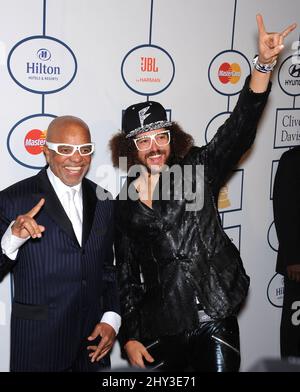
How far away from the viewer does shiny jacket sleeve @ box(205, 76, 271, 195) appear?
1871 millimetres

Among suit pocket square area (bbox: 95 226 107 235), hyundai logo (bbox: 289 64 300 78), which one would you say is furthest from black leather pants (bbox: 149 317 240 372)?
hyundai logo (bbox: 289 64 300 78)

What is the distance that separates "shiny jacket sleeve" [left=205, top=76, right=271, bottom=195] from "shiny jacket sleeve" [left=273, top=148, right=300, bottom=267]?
1.07 meters

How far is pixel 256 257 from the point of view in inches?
134

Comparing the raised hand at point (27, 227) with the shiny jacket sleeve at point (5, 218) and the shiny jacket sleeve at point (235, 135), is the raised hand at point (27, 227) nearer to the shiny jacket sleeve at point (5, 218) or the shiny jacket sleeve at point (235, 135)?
the shiny jacket sleeve at point (5, 218)

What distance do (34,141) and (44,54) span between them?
1.33 feet

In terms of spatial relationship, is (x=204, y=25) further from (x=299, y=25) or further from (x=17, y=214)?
(x=17, y=214)

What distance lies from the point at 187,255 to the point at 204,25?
148 centimetres

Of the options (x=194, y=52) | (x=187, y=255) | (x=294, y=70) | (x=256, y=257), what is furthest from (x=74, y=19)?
(x=256, y=257)

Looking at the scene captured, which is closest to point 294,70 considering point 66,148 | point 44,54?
point 44,54

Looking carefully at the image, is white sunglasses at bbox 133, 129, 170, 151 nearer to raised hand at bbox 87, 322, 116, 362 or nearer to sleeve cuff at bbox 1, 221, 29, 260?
sleeve cuff at bbox 1, 221, 29, 260

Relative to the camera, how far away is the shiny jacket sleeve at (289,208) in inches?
120

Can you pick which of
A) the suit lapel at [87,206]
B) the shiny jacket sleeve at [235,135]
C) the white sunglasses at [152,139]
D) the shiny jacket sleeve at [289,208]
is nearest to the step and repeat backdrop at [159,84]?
the shiny jacket sleeve at [289,208]
